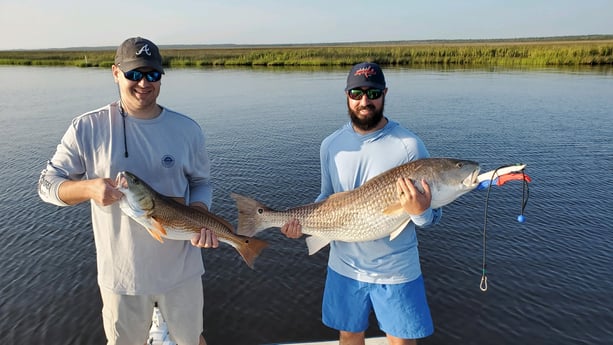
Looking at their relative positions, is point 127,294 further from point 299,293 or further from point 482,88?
point 482,88

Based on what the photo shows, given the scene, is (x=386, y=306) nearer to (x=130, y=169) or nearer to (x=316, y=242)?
(x=316, y=242)

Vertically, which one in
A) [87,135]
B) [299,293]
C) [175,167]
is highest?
[87,135]

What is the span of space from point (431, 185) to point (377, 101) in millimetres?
880

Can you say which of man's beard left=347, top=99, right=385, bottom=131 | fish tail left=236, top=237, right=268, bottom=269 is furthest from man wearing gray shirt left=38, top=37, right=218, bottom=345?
A: man's beard left=347, top=99, right=385, bottom=131

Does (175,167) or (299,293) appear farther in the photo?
(299,293)

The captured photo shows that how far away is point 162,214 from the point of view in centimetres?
327

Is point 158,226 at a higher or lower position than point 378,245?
higher

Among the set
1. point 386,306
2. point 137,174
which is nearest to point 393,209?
point 386,306

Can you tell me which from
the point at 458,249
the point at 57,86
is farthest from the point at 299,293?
the point at 57,86

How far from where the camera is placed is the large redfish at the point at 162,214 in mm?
3086

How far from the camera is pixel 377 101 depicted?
364 centimetres

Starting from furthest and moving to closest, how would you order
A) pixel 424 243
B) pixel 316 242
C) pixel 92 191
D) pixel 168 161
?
1. pixel 424 243
2. pixel 316 242
3. pixel 168 161
4. pixel 92 191

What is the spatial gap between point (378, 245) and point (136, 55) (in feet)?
8.50

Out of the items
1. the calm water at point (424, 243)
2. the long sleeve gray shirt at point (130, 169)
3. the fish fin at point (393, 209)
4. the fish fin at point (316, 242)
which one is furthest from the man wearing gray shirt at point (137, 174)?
the calm water at point (424, 243)
